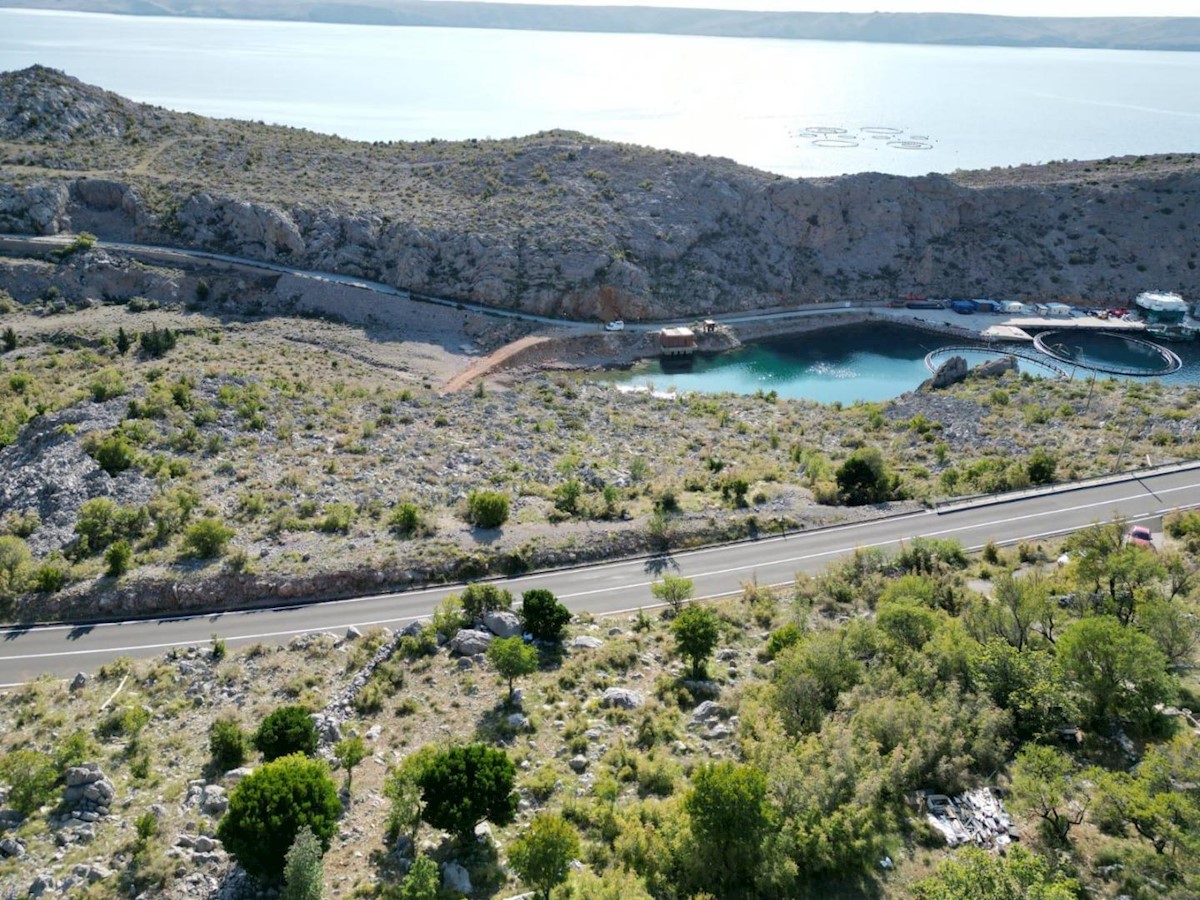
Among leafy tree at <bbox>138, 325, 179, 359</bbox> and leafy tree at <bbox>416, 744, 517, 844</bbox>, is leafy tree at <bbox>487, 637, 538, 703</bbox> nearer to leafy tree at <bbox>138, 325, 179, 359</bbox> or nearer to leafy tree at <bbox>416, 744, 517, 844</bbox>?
leafy tree at <bbox>416, 744, 517, 844</bbox>

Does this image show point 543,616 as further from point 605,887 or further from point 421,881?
point 605,887

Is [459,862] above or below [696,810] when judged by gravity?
below

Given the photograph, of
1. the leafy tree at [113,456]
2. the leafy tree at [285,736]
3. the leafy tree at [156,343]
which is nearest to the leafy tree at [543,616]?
the leafy tree at [285,736]

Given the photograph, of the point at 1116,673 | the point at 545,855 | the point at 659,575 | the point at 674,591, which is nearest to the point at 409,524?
the point at 659,575

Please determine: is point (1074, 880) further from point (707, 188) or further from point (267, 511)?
point (707, 188)

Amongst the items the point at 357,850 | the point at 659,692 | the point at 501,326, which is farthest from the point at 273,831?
the point at 501,326

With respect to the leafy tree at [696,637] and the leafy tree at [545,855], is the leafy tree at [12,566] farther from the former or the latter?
the leafy tree at [696,637]
